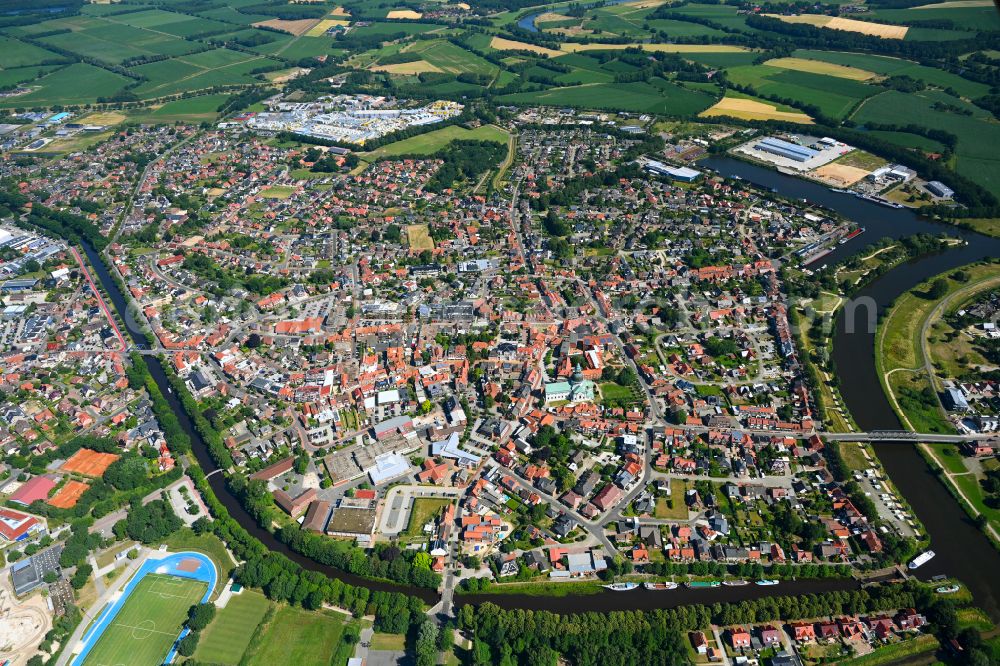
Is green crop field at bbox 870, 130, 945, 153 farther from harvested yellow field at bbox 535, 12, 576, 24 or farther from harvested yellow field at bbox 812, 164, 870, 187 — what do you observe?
harvested yellow field at bbox 535, 12, 576, 24

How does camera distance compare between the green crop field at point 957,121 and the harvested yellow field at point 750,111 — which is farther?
the harvested yellow field at point 750,111

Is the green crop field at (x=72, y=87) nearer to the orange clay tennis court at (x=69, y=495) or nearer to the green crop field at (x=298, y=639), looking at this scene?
the orange clay tennis court at (x=69, y=495)

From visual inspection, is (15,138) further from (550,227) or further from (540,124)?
(550,227)

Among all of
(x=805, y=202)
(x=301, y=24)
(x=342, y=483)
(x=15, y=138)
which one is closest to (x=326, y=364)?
(x=342, y=483)

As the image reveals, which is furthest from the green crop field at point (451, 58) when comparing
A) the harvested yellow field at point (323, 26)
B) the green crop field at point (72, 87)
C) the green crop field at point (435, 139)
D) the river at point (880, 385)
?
the river at point (880, 385)

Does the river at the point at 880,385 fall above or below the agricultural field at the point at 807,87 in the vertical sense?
below
